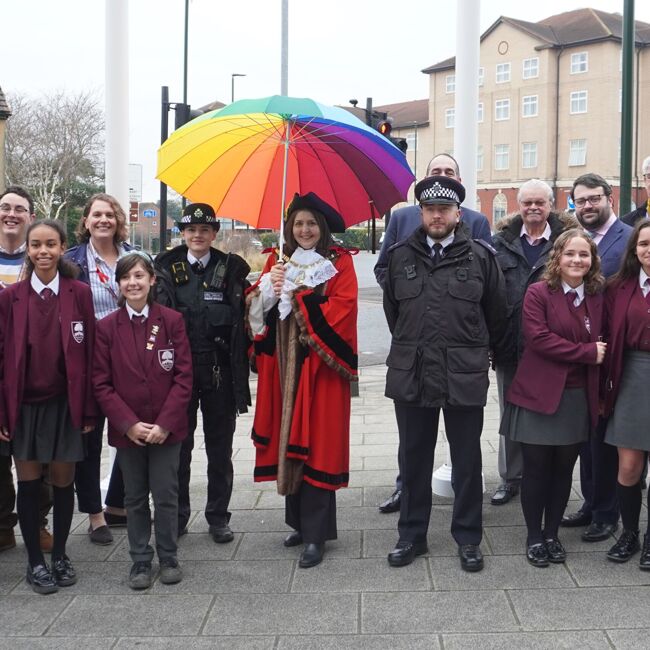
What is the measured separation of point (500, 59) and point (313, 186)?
59.0 metres

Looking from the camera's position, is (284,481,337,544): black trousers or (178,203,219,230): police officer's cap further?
(178,203,219,230): police officer's cap

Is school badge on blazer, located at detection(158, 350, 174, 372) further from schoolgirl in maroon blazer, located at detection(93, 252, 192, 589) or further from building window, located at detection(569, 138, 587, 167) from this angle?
building window, located at detection(569, 138, 587, 167)

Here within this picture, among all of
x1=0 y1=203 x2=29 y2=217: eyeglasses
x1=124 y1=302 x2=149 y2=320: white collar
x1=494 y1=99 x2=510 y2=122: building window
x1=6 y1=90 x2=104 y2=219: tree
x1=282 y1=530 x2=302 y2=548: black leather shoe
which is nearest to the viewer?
x1=124 y1=302 x2=149 y2=320: white collar

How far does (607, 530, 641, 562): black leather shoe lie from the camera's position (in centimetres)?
461

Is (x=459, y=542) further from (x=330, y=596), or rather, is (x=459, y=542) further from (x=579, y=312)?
(x=579, y=312)

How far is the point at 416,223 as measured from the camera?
5395 mm

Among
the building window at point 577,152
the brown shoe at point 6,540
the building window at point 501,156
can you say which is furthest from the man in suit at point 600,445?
the building window at point 501,156

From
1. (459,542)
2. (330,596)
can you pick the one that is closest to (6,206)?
(330,596)

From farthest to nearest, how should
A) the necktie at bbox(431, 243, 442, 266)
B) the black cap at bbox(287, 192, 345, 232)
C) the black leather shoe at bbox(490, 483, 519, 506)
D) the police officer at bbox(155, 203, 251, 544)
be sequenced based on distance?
the black leather shoe at bbox(490, 483, 519, 506), the police officer at bbox(155, 203, 251, 544), the black cap at bbox(287, 192, 345, 232), the necktie at bbox(431, 243, 442, 266)

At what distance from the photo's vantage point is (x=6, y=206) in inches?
190

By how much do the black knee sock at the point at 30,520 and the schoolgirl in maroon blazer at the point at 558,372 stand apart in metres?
2.59

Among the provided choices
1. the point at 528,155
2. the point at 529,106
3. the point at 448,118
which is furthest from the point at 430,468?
the point at 448,118

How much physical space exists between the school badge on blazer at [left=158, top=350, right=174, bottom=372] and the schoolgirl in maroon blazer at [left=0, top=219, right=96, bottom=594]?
37 cm

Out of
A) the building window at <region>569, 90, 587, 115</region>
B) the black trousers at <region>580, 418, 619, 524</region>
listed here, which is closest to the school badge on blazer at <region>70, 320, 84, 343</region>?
the black trousers at <region>580, 418, 619, 524</region>
